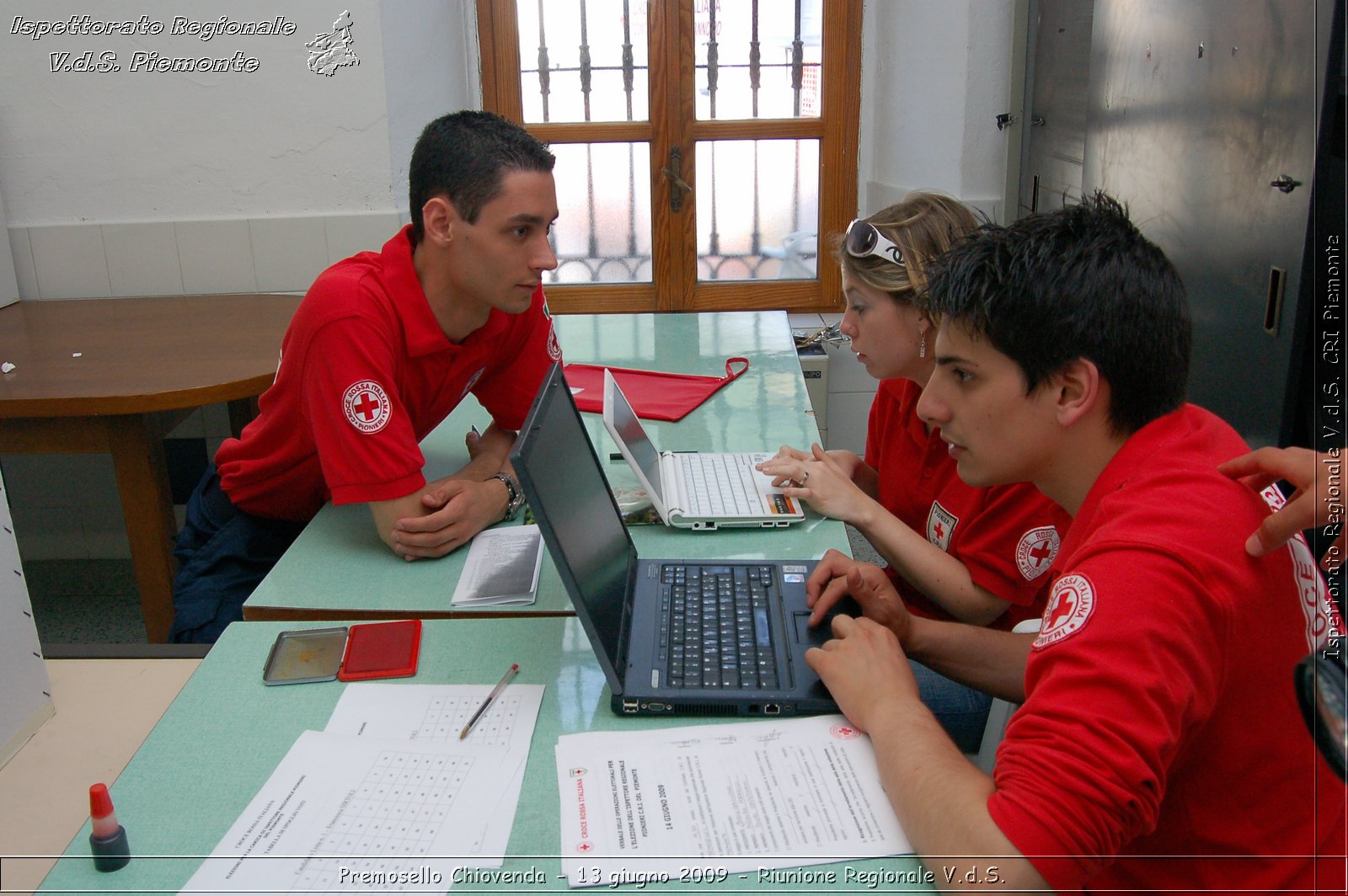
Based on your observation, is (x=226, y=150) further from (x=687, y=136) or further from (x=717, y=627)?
(x=717, y=627)

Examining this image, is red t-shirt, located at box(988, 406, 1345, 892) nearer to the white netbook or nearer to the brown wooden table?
the white netbook

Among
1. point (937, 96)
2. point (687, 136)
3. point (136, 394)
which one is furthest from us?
point (687, 136)

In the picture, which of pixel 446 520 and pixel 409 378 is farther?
pixel 409 378

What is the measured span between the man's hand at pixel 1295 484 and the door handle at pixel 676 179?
2798mm

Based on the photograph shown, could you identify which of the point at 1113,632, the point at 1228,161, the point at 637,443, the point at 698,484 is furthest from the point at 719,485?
the point at 1228,161

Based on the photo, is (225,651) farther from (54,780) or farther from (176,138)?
(176,138)

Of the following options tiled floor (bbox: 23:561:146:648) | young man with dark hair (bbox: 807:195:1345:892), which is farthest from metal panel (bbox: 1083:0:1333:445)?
tiled floor (bbox: 23:561:146:648)

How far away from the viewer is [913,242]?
1642mm

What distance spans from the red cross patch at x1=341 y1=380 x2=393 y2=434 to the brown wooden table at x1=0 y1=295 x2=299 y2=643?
892 millimetres

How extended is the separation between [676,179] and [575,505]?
2.51 metres

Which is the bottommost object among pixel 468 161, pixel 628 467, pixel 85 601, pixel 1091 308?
pixel 85 601

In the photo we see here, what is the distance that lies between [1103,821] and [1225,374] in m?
1.34

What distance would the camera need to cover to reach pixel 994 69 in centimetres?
311

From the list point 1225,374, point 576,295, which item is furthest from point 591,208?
point 1225,374
